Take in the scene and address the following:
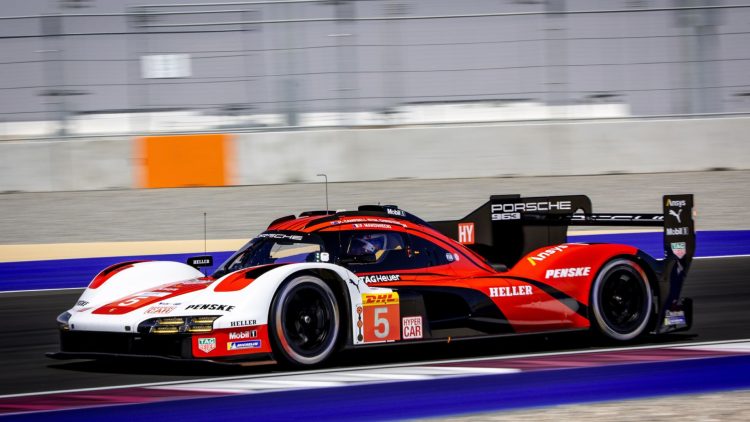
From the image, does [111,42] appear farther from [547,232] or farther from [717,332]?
[717,332]

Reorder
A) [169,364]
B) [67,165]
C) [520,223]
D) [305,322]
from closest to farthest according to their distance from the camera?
[305,322] < [169,364] < [520,223] < [67,165]

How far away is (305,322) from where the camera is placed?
6.68m

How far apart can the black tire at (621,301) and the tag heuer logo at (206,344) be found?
2859 mm

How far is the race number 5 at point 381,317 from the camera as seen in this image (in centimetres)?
688

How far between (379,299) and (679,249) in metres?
2.60

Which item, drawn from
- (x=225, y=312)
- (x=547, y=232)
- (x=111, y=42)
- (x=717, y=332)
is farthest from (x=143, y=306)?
(x=111, y=42)

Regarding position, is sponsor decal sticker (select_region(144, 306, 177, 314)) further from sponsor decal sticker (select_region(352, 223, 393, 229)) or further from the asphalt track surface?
sponsor decal sticker (select_region(352, 223, 393, 229))

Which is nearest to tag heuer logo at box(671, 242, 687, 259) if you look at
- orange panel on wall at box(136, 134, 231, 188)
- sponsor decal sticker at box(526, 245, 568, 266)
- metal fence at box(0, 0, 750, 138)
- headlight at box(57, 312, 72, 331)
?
sponsor decal sticker at box(526, 245, 568, 266)

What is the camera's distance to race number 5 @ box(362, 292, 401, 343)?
6875 mm

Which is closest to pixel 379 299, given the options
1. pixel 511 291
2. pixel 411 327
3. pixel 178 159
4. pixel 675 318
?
pixel 411 327

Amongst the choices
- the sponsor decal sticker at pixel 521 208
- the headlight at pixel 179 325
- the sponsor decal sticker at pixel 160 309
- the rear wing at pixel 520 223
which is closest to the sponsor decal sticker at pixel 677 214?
the rear wing at pixel 520 223

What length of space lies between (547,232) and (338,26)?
6.92 metres

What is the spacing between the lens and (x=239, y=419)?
17.0 feet

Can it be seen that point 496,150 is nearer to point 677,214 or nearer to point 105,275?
point 677,214
